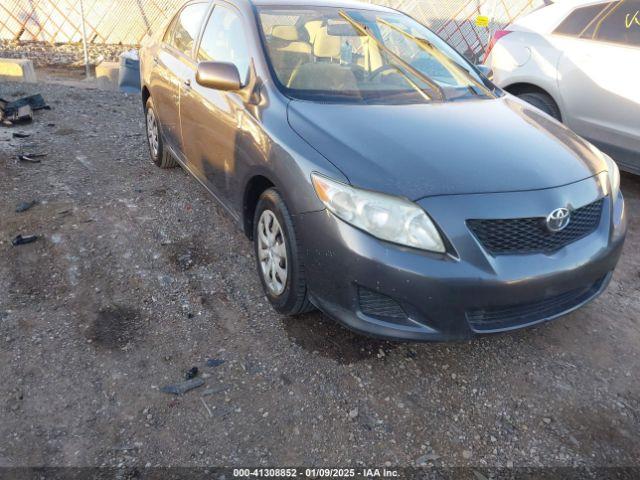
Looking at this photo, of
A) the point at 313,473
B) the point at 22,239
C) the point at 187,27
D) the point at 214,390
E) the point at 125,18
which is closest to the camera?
the point at 313,473

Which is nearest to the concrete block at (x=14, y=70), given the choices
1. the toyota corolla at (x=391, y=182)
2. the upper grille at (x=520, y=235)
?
the toyota corolla at (x=391, y=182)

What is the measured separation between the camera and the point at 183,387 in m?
2.36

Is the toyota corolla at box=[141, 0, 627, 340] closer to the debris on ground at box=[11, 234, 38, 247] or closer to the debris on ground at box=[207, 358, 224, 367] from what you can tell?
the debris on ground at box=[207, 358, 224, 367]

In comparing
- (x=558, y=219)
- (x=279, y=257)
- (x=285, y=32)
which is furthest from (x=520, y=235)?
(x=285, y=32)

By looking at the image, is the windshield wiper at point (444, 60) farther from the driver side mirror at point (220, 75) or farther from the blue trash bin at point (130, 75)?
the blue trash bin at point (130, 75)

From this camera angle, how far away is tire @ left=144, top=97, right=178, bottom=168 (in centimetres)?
454

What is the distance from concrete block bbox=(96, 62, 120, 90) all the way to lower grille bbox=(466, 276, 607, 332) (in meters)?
8.29

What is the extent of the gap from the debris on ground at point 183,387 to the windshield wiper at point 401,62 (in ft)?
6.46

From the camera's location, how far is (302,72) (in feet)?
9.57

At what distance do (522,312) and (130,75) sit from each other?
303 inches

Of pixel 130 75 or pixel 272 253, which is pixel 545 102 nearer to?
pixel 272 253

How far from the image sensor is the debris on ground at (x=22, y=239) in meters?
3.39

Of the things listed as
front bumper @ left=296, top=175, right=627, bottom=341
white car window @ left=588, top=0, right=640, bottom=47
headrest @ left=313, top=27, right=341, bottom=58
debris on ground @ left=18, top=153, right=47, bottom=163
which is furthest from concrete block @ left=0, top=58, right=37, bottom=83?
white car window @ left=588, top=0, right=640, bottom=47

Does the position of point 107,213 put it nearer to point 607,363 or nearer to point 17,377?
point 17,377
